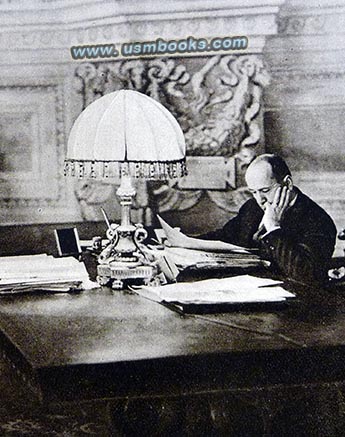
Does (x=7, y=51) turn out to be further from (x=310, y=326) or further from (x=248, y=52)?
(x=310, y=326)

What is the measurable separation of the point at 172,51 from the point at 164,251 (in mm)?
1412

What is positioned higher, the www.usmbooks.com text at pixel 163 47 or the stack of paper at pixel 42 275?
the www.usmbooks.com text at pixel 163 47

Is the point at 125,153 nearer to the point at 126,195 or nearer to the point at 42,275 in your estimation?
the point at 126,195

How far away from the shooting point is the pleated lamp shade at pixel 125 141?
2.27 m

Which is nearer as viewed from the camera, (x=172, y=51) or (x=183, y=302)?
(x=183, y=302)

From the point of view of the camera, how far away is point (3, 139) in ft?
13.1

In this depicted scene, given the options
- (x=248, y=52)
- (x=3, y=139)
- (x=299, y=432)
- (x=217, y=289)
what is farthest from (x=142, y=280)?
(x=3, y=139)

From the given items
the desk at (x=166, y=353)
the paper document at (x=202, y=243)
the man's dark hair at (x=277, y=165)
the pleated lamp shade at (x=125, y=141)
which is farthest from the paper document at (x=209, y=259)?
the man's dark hair at (x=277, y=165)

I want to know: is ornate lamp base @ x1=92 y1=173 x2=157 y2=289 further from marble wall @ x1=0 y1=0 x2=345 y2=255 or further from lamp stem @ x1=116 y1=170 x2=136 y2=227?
marble wall @ x1=0 y1=0 x2=345 y2=255

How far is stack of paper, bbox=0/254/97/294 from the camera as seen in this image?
2223 mm

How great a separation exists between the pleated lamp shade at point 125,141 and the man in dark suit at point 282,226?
29.7 inches

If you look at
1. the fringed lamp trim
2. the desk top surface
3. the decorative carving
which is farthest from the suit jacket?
the desk top surface

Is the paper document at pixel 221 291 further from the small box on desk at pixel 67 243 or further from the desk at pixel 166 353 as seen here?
the small box on desk at pixel 67 243

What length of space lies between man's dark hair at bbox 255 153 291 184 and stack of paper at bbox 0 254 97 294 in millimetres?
1261
